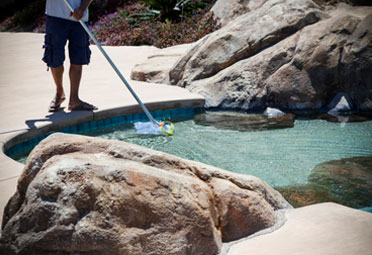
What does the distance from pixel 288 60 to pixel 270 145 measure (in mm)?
1791

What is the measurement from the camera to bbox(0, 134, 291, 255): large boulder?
169 centimetres

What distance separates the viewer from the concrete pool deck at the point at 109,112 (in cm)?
194

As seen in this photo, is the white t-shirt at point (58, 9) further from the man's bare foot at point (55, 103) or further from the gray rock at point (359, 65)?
the gray rock at point (359, 65)

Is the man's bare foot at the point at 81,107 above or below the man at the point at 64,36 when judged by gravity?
below

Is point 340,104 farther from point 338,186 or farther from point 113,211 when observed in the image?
point 113,211

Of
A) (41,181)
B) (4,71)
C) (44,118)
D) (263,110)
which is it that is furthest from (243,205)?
(4,71)

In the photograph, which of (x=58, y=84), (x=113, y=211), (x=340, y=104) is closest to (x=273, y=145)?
(x=340, y=104)

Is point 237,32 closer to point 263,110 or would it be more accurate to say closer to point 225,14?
point 263,110

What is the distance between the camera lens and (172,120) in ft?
18.4

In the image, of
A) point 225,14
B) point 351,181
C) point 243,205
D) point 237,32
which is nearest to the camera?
point 243,205

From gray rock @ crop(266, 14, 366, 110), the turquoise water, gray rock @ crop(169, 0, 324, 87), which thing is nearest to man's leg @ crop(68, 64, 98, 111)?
the turquoise water

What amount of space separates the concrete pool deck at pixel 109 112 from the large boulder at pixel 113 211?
0.80 feet

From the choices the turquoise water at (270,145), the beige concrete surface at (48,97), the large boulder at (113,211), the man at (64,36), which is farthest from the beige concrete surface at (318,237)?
the man at (64,36)

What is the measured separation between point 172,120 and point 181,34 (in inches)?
207
